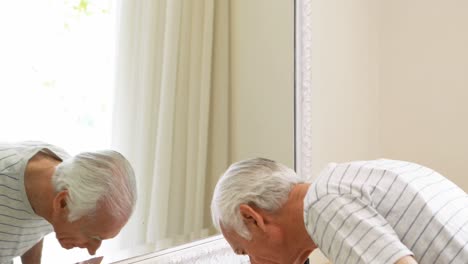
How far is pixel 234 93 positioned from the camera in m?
1.37

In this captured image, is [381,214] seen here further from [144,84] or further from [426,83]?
[426,83]

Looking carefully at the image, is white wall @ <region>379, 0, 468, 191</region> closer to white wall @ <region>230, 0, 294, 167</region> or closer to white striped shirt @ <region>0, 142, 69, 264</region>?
white wall @ <region>230, 0, 294, 167</region>

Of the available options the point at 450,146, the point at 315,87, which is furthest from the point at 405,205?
the point at 450,146

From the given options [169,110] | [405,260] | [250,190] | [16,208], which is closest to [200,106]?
[169,110]

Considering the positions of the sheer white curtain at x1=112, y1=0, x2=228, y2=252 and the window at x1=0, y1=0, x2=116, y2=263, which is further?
the sheer white curtain at x1=112, y1=0, x2=228, y2=252

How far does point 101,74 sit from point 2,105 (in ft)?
0.69

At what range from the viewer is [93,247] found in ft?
3.13

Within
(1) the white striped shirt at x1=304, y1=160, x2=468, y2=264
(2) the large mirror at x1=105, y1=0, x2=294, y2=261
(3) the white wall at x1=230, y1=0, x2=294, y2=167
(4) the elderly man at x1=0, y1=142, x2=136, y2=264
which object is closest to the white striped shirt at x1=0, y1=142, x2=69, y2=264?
(4) the elderly man at x1=0, y1=142, x2=136, y2=264

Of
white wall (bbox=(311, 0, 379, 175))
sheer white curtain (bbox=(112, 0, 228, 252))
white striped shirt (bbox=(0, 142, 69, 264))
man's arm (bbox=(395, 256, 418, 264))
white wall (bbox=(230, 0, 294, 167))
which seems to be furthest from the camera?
white wall (bbox=(311, 0, 379, 175))

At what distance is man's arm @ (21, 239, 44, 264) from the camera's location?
0.87m

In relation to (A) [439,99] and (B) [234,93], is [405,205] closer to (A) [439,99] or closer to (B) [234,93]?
(B) [234,93]

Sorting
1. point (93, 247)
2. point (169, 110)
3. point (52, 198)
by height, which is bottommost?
point (93, 247)

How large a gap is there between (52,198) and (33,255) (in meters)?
0.10

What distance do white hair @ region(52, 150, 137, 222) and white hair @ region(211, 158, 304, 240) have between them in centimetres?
18
